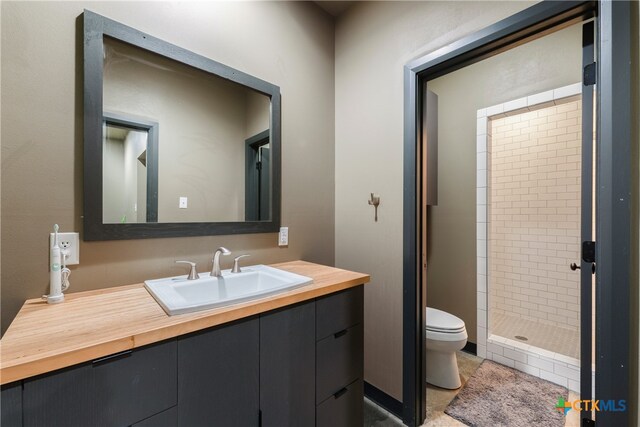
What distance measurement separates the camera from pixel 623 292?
37.7 inches

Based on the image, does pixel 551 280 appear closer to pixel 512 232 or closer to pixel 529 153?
pixel 512 232

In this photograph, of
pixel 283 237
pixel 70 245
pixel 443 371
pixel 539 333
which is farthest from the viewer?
pixel 539 333

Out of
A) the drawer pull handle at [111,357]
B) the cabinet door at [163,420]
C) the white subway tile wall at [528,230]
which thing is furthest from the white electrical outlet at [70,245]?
the white subway tile wall at [528,230]

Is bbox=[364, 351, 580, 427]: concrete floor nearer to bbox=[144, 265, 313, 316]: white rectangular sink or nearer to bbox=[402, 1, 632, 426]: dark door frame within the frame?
bbox=[402, 1, 632, 426]: dark door frame

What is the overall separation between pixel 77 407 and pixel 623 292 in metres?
1.69

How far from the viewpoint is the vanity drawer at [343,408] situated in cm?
122

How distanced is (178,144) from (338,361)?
1.31 m

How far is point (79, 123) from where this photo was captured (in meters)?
1.08

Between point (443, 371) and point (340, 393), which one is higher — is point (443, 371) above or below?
below

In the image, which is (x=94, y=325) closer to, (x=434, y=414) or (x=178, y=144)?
(x=178, y=144)

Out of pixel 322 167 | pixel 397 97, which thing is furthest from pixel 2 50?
pixel 397 97

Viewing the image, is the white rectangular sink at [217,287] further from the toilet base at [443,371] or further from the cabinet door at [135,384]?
the toilet base at [443,371]

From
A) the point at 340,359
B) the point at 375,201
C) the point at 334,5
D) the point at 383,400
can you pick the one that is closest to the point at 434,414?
the point at 383,400

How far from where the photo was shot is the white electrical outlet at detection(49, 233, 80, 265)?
1031 millimetres
